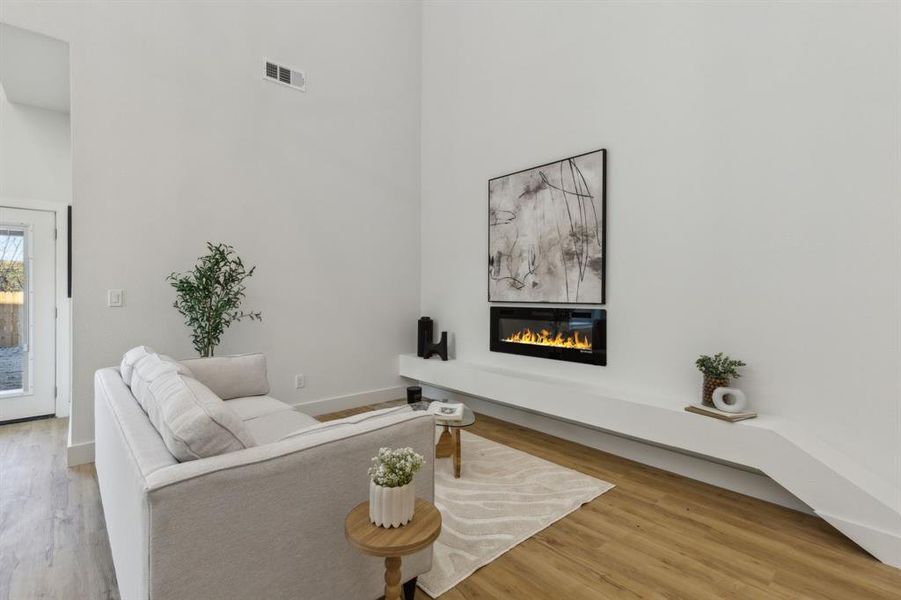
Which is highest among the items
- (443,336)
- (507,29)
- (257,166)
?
(507,29)

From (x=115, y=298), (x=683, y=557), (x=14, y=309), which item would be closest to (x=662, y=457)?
(x=683, y=557)

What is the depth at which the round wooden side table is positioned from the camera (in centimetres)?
124

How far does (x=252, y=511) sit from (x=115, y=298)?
2773mm

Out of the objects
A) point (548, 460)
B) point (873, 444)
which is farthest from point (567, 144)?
point (873, 444)

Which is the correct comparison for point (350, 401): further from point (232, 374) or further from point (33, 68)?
point (33, 68)

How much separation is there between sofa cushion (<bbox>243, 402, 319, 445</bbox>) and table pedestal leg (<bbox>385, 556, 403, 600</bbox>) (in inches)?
40.2

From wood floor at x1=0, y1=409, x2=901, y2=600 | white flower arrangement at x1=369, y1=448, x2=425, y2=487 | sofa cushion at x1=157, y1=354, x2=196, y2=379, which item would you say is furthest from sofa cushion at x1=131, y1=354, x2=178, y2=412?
white flower arrangement at x1=369, y1=448, x2=425, y2=487

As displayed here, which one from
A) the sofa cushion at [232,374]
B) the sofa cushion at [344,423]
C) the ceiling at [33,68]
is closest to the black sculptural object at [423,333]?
the sofa cushion at [232,374]

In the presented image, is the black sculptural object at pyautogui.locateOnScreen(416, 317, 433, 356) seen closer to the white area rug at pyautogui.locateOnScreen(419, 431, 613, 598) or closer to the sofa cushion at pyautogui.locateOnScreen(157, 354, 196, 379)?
the white area rug at pyautogui.locateOnScreen(419, 431, 613, 598)

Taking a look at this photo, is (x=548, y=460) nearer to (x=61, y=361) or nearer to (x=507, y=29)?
(x=507, y=29)

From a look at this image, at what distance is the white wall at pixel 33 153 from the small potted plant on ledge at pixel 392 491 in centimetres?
416

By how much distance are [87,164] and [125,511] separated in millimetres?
2823

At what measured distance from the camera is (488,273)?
4281 millimetres

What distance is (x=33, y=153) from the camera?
3.89 meters
